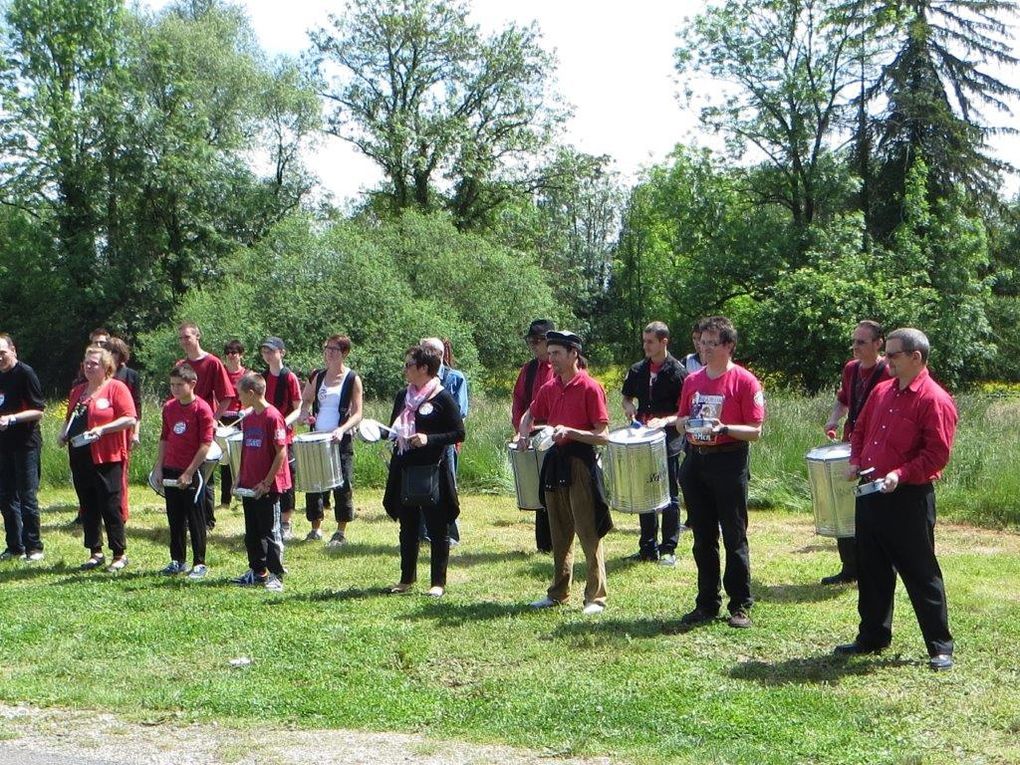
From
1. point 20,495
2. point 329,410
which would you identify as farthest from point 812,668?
point 20,495

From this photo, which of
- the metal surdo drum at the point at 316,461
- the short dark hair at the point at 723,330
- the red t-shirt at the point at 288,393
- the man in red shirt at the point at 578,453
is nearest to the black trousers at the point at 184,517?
the metal surdo drum at the point at 316,461

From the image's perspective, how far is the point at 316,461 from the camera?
33.8ft

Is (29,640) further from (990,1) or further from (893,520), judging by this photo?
(990,1)

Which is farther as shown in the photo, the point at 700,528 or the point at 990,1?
the point at 990,1

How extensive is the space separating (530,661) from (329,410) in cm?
463

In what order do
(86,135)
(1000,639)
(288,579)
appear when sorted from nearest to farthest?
(1000,639)
(288,579)
(86,135)

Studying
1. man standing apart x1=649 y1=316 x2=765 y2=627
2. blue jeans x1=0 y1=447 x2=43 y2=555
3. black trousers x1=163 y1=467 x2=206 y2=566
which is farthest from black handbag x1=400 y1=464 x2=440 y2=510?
blue jeans x1=0 y1=447 x2=43 y2=555

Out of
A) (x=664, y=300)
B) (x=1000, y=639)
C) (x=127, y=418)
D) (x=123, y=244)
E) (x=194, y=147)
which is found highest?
(x=194, y=147)

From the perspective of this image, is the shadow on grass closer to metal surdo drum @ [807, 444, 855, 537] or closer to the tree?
metal surdo drum @ [807, 444, 855, 537]

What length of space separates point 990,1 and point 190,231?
28.4m

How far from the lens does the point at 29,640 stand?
7668 millimetres

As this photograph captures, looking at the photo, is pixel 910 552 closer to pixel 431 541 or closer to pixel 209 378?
pixel 431 541

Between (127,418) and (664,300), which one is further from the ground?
(664,300)

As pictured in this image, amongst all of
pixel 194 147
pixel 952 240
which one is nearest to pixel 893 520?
pixel 952 240
